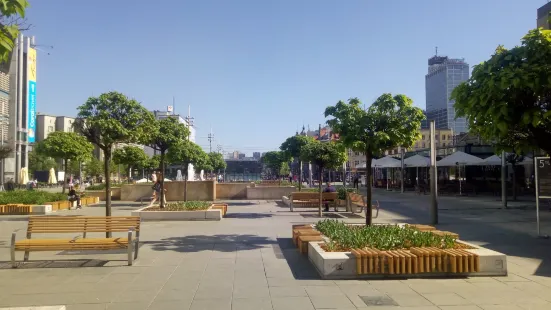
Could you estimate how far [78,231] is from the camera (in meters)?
8.58

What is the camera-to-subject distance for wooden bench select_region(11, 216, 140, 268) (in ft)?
26.0

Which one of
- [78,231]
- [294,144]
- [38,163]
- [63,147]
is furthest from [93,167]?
[78,231]

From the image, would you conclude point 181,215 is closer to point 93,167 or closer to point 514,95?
point 514,95

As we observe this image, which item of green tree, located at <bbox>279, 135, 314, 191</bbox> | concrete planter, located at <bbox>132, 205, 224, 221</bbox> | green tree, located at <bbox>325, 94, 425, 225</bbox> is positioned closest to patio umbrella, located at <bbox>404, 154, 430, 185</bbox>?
green tree, located at <bbox>279, 135, 314, 191</bbox>

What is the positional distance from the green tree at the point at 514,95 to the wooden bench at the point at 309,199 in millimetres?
10713

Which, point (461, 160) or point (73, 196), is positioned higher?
point (461, 160)

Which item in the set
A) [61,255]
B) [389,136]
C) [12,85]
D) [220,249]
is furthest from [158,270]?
[12,85]

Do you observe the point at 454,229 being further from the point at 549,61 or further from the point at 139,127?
the point at 139,127

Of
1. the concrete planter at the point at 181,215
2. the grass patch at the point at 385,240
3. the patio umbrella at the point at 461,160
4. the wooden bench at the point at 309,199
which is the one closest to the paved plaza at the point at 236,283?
the grass patch at the point at 385,240

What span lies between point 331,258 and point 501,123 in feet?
11.7

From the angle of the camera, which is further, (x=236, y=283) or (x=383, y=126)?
(x=383, y=126)

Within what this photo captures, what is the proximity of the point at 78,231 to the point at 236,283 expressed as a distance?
150 inches

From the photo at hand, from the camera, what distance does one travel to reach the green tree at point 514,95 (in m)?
6.99

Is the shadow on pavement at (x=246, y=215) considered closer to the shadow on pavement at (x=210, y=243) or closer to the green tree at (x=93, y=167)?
the shadow on pavement at (x=210, y=243)
